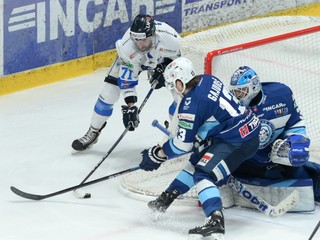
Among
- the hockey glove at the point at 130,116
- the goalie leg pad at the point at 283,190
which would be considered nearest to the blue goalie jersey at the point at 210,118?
the goalie leg pad at the point at 283,190

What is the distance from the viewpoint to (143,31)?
21.7 ft

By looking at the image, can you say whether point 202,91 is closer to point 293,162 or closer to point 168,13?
point 293,162

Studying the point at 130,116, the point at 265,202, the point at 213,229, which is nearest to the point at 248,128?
the point at 265,202

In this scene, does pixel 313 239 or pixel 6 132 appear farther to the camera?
pixel 6 132

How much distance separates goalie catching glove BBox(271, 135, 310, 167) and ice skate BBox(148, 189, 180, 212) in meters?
0.63

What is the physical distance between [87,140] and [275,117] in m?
1.60

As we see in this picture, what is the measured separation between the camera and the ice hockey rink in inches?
237

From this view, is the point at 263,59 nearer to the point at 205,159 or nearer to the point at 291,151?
the point at 291,151

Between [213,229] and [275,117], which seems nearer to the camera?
[213,229]

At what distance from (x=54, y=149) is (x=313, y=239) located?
7.18ft

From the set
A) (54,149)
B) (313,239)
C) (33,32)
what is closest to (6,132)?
(54,149)

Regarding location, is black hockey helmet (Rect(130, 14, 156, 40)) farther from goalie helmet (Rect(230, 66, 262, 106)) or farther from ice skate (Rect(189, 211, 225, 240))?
ice skate (Rect(189, 211, 225, 240))

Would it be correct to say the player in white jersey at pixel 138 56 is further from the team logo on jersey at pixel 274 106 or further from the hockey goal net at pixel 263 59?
the team logo on jersey at pixel 274 106

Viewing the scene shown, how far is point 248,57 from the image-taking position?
7711mm
